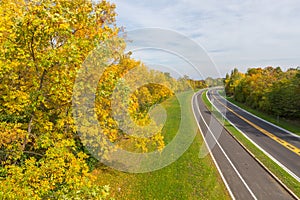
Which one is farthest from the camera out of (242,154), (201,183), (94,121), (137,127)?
(242,154)

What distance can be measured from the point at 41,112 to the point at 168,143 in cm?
1631

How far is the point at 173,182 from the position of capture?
15055mm

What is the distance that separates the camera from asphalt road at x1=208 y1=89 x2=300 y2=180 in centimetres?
1869

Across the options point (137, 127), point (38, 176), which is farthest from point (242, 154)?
point (38, 176)

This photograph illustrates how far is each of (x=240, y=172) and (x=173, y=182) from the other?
533 cm

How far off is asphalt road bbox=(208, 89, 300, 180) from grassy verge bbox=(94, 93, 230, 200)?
20.5ft

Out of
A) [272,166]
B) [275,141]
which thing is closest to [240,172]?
[272,166]

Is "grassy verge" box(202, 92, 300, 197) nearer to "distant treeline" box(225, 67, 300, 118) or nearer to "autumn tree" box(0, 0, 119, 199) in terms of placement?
"distant treeline" box(225, 67, 300, 118)

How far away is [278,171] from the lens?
16.8 m

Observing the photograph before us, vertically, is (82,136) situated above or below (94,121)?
below

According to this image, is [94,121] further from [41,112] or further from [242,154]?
[242,154]

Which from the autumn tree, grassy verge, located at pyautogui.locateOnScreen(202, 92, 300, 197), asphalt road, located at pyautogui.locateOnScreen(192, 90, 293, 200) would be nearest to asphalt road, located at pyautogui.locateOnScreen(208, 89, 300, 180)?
grassy verge, located at pyautogui.locateOnScreen(202, 92, 300, 197)

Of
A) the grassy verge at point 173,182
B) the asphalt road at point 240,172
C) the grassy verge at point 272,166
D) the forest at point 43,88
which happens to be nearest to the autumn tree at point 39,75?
the forest at point 43,88

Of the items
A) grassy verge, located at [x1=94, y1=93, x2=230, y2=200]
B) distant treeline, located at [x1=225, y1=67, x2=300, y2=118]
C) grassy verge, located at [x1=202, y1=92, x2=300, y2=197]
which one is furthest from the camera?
distant treeline, located at [x1=225, y1=67, x2=300, y2=118]
